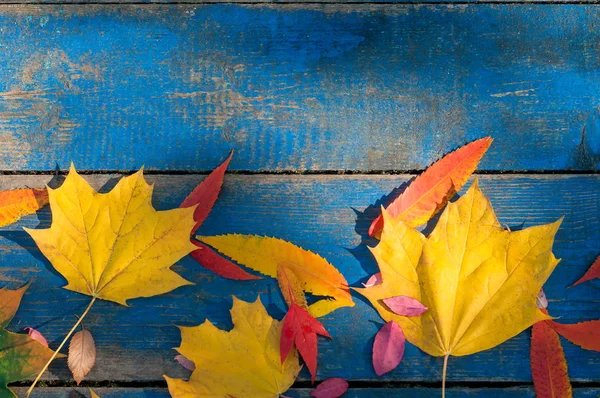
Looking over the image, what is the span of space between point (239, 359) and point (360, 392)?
0.82ft

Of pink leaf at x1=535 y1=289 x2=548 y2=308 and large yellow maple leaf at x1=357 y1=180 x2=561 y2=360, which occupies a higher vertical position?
large yellow maple leaf at x1=357 y1=180 x2=561 y2=360

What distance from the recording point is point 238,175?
1.13 meters

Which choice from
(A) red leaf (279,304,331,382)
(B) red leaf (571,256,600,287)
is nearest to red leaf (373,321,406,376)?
(A) red leaf (279,304,331,382)

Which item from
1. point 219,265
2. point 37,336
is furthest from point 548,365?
point 37,336

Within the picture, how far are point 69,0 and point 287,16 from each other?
478 mm

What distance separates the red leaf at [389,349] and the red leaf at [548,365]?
25 centimetres

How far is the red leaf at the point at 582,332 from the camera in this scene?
1028 mm

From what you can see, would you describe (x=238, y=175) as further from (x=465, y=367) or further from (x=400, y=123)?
(x=465, y=367)

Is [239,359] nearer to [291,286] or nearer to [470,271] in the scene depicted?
[291,286]

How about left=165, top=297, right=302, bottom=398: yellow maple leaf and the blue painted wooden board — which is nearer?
left=165, top=297, right=302, bottom=398: yellow maple leaf

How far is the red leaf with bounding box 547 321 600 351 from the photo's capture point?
1.03 meters

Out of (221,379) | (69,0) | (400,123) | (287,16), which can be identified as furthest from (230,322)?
(69,0)

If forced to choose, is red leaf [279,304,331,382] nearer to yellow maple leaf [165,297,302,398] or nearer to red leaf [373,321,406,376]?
yellow maple leaf [165,297,302,398]

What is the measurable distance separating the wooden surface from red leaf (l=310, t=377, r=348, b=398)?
0.07 feet
